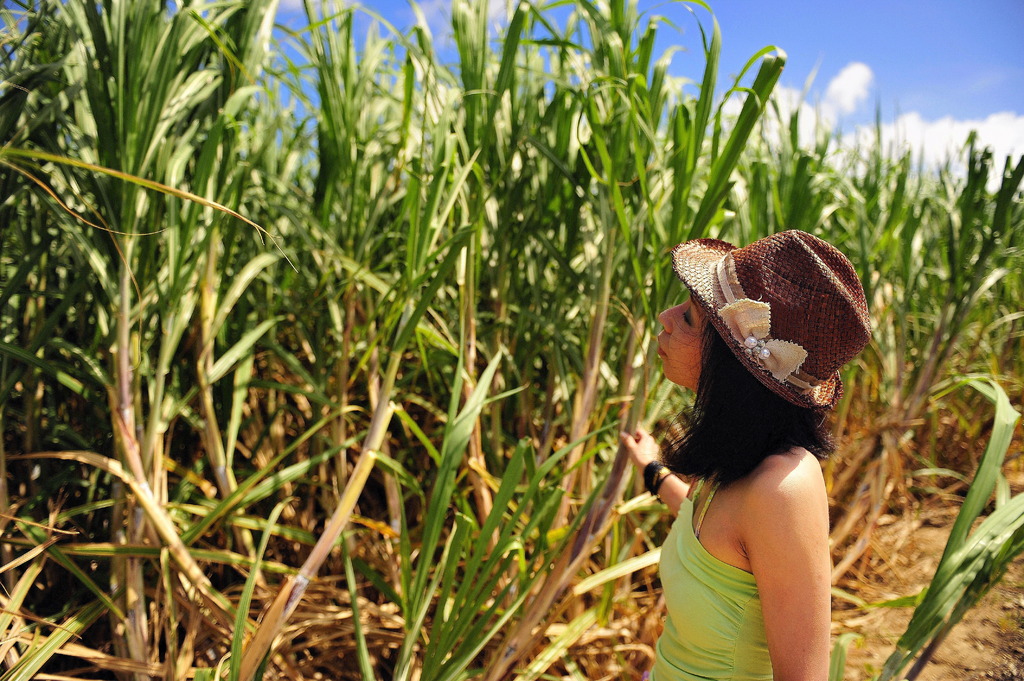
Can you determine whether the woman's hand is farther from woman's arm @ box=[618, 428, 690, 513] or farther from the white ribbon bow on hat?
the white ribbon bow on hat

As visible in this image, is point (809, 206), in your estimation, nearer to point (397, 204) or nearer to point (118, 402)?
point (397, 204)

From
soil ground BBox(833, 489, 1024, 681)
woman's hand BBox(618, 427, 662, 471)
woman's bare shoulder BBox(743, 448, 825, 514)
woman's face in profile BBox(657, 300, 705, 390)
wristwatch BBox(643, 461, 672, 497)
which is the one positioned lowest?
soil ground BBox(833, 489, 1024, 681)

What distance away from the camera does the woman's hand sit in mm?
1159

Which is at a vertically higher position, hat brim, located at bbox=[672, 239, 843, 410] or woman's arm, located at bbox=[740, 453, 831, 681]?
hat brim, located at bbox=[672, 239, 843, 410]

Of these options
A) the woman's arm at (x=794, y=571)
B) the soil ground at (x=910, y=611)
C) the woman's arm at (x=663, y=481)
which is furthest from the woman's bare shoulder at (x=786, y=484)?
the soil ground at (x=910, y=611)

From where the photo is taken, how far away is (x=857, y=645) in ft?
5.66

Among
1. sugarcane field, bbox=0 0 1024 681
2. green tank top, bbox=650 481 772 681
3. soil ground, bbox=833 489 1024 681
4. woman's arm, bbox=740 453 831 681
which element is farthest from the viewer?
soil ground, bbox=833 489 1024 681

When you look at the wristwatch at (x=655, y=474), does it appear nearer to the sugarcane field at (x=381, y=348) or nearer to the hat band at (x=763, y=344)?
the sugarcane field at (x=381, y=348)

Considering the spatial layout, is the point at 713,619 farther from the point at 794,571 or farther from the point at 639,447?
the point at 639,447

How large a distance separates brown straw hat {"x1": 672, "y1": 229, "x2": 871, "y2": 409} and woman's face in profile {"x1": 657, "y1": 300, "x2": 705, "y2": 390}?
8 cm

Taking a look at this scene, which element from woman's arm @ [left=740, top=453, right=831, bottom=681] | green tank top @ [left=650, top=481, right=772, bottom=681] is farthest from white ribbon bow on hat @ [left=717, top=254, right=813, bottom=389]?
green tank top @ [left=650, top=481, right=772, bottom=681]

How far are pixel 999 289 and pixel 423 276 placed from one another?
299 cm

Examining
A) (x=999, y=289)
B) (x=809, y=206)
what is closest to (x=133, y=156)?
(x=809, y=206)

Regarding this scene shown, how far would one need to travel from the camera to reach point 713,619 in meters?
0.86
